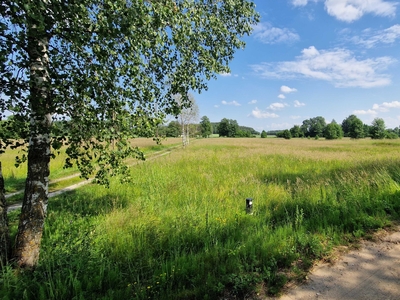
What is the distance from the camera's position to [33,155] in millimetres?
3445

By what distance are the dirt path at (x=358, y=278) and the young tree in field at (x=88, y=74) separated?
3516mm

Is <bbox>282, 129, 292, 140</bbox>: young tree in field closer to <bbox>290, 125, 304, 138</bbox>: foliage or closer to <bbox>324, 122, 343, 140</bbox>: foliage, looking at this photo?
<bbox>290, 125, 304, 138</bbox>: foliage

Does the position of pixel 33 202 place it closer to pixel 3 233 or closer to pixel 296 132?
pixel 3 233

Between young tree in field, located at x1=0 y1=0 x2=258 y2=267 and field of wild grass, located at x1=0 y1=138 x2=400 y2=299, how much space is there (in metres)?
0.98

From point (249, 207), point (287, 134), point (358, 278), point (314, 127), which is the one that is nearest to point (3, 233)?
point (249, 207)

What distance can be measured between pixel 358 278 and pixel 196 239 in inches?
110

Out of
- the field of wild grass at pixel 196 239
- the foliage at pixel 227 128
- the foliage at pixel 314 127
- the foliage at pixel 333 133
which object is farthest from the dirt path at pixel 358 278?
the foliage at pixel 227 128

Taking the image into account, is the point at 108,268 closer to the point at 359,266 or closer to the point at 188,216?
the point at 188,216

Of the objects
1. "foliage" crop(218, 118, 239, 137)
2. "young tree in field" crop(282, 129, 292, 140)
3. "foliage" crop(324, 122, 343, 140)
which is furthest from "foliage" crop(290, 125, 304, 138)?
"foliage" crop(218, 118, 239, 137)

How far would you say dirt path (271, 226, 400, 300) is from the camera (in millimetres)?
2814

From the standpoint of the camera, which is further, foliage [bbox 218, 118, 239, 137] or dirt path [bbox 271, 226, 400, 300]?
foliage [bbox 218, 118, 239, 137]

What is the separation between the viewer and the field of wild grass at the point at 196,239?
3.11 meters

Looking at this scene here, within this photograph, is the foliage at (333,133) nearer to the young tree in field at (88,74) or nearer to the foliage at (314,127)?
the foliage at (314,127)

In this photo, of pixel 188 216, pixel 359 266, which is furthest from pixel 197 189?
pixel 359 266
